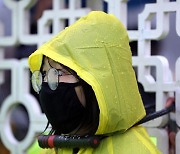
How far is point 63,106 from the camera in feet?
4.82

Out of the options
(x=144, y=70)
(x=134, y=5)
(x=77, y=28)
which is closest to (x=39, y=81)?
(x=77, y=28)

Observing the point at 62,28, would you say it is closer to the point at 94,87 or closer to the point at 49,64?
the point at 49,64

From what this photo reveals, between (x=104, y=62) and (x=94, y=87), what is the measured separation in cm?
8

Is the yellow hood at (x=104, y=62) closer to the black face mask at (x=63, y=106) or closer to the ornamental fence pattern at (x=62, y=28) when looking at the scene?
the black face mask at (x=63, y=106)

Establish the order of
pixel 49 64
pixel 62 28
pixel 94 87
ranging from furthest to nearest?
pixel 62 28 < pixel 49 64 < pixel 94 87

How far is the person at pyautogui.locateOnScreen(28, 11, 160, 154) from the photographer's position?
1.43 m

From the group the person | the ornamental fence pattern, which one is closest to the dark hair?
the person

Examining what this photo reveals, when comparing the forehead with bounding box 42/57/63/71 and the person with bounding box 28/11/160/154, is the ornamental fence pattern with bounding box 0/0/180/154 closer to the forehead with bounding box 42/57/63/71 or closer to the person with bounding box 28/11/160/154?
the person with bounding box 28/11/160/154

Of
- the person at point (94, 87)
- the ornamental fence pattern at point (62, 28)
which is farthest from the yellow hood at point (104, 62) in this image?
the ornamental fence pattern at point (62, 28)

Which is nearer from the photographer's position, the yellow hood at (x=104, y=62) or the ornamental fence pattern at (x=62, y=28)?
the yellow hood at (x=104, y=62)

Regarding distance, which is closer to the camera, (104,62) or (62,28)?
(104,62)

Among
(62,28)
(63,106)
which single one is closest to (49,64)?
(63,106)

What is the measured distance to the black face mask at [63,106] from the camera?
1466 millimetres

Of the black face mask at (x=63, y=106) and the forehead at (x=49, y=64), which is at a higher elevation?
the forehead at (x=49, y=64)
